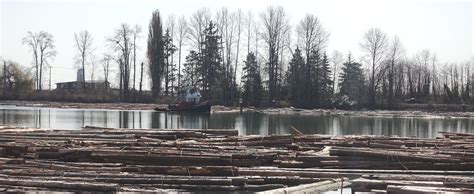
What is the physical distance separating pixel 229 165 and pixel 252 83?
202ft

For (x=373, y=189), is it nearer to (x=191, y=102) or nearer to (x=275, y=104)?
(x=191, y=102)

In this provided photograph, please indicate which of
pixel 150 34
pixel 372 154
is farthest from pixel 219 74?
pixel 372 154

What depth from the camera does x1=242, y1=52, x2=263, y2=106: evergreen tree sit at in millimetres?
73944

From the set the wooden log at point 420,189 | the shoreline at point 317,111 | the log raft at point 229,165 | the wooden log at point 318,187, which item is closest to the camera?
the wooden log at point 420,189

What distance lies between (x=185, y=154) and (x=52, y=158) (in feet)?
10.9

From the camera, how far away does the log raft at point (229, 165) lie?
1122 centimetres

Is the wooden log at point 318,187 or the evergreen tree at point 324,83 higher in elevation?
the evergreen tree at point 324,83

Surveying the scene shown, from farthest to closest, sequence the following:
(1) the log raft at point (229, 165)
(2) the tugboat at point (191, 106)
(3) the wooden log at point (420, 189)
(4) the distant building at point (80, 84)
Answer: (4) the distant building at point (80, 84), (2) the tugboat at point (191, 106), (1) the log raft at point (229, 165), (3) the wooden log at point (420, 189)

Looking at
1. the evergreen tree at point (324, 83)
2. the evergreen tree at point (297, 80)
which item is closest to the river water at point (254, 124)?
the evergreen tree at point (297, 80)

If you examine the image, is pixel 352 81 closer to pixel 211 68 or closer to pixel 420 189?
pixel 211 68

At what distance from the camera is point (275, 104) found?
7306cm

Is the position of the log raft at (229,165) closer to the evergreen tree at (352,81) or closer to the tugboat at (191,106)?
the tugboat at (191,106)

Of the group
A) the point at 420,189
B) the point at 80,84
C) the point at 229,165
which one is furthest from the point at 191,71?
the point at 420,189

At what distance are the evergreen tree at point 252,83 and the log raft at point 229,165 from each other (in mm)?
55002
